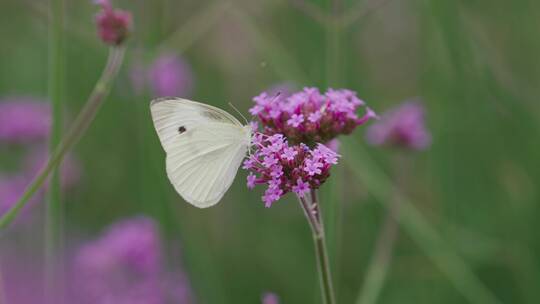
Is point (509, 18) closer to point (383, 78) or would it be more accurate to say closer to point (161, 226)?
point (383, 78)

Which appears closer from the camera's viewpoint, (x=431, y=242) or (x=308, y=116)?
(x=308, y=116)

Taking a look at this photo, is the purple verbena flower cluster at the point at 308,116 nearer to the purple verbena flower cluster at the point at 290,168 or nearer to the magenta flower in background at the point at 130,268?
the purple verbena flower cluster at the point at 290,168

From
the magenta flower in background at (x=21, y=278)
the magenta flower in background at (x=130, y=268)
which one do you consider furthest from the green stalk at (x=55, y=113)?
the magenta flower in background at (x=21, y=278)

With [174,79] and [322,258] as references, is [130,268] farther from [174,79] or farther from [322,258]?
[322,258]

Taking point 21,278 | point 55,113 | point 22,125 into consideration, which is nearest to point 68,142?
point 55,113

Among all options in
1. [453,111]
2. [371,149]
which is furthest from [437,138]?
[371,149]
